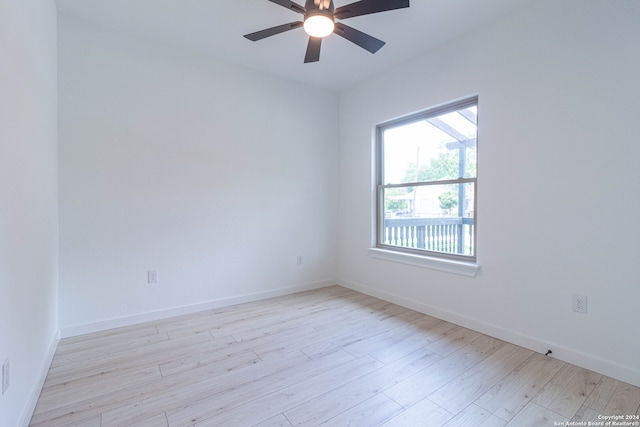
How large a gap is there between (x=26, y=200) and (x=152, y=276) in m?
1.38

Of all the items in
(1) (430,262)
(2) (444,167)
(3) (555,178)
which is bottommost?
(1) (430,262)

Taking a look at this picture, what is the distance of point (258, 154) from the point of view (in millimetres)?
3303

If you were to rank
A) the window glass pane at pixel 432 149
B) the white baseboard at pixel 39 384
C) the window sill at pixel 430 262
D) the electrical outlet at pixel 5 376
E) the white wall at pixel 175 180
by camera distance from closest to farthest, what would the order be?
the electrical outlet at pixel 5 376 → the white baseboard at pixel 39 384 → the white wall at pixel 175 180 → the window sill at pixel 430 262 → the window glass pane at pixel 432 149

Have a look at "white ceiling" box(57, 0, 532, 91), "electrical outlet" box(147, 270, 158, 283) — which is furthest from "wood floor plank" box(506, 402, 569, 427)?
"electrical outlet" box(147, 270, 158, 283)

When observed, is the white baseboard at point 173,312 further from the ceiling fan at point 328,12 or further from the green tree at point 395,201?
the ceiling fan at point 328,12

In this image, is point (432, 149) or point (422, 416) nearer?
point (422, 416)

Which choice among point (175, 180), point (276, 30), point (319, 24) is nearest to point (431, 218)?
point (319, 24)

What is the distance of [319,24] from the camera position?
184 cm

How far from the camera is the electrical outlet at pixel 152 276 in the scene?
2710mm

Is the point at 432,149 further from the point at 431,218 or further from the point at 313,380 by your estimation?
the point at 313,380

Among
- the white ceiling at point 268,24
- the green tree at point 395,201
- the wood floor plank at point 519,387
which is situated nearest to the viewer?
the wood floor plank at point 519,387

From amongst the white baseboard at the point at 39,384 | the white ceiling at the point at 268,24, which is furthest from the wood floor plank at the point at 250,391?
the white ceiling at the point at 268,24

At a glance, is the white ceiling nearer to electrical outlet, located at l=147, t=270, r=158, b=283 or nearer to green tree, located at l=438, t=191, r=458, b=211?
green tree, located at l=438, t=191, r=458, b=211

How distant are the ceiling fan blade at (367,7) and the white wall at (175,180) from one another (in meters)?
1.70
